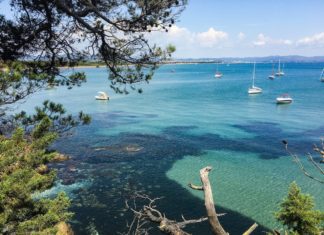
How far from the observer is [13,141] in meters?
8.34

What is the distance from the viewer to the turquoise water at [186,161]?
2100 cm

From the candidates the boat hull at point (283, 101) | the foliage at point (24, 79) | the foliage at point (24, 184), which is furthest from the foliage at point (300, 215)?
the boat hull at point (283, 101)

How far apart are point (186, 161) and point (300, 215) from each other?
57.4ft

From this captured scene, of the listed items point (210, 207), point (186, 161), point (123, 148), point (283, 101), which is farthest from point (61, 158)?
point (283, 101)

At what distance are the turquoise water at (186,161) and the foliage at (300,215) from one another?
485 cm

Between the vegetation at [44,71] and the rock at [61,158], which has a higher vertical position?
the vegetation at [44,71]

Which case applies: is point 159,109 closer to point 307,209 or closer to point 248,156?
point 248,156

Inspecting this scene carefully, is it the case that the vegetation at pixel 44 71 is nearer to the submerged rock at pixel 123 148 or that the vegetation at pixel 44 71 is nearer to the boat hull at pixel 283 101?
the submerged rock at pixel 123 148

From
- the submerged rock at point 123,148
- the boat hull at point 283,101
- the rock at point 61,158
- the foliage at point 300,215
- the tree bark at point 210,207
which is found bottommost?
the boat hull at point 283,101

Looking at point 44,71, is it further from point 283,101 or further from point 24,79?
point 283,101

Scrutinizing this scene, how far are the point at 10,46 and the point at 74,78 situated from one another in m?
2.28

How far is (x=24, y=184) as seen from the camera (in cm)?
853

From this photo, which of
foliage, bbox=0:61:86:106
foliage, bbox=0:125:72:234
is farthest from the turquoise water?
foliage, bbox=0:125:72:234

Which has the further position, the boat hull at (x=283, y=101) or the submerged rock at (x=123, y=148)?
the boat hull at (x=283, y=101)
